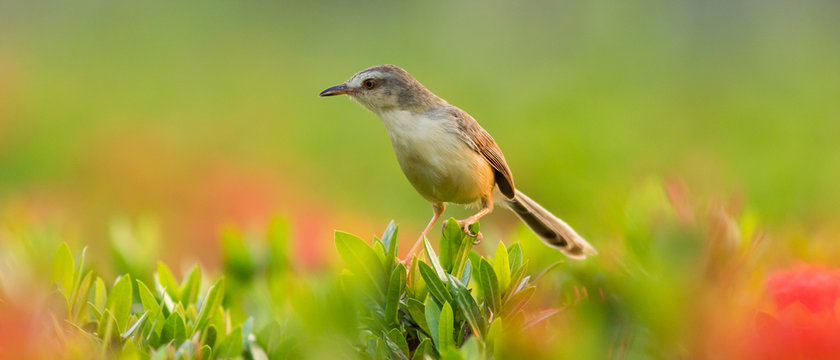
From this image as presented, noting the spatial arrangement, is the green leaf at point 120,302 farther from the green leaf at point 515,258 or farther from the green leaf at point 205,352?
the green leaf at point 515,258

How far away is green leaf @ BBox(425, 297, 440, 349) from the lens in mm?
1661

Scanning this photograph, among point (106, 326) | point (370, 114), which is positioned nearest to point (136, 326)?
point (106, 326)

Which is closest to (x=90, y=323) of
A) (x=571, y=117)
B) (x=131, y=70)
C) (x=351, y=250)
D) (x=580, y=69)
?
(x=351, y=250)

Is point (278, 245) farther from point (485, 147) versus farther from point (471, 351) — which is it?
point (471, 351)

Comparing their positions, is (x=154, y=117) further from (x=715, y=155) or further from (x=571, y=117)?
(x=715, y=155)

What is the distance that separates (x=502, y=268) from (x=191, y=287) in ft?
2.89

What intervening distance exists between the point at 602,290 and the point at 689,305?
55 cm

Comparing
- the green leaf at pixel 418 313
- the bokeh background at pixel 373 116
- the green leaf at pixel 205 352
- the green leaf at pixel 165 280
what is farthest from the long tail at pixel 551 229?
the green leaf at pixel 205 352

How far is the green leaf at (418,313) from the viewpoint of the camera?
5.83 feet

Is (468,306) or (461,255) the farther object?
(461,255)

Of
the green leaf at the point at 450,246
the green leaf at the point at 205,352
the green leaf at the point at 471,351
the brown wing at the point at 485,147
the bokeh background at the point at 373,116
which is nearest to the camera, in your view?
the green leaf at the point at 471,351

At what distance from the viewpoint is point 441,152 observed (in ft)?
10.2

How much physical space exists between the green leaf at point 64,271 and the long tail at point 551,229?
147cm

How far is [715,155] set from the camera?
22.8 feet
